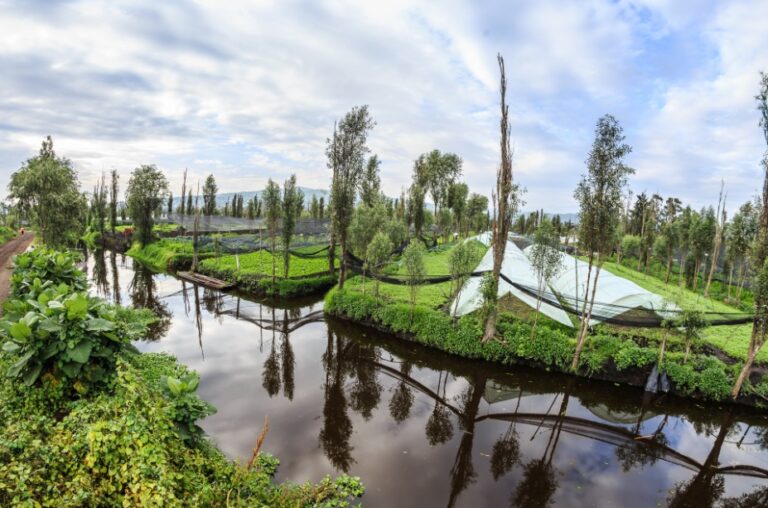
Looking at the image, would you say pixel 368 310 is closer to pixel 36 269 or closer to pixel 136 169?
pixel 36 269

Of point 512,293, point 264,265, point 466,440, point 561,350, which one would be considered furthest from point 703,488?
point 264,265

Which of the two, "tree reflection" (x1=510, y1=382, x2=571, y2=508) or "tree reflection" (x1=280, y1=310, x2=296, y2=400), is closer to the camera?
"tree reflection" (x1=510, y1=382, x2=571, y2=508)

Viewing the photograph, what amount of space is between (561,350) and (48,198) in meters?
20.2

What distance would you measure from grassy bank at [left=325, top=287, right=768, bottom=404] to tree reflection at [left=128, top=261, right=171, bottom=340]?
8594 millimetres

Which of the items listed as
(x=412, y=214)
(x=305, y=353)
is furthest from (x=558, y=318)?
(x=412, y=214)

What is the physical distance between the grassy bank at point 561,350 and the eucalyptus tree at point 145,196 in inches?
1051

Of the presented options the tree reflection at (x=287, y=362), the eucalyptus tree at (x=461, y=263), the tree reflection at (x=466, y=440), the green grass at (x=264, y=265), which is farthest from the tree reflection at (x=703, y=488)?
the green grass at (x=264, y=265)

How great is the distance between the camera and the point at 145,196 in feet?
106

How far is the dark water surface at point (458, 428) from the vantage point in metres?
7.48

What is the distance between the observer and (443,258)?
3120 centimetres

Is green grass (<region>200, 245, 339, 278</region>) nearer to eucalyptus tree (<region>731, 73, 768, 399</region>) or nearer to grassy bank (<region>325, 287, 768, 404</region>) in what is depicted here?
grassy bank (<region>325, 287, 768, 404</region>)

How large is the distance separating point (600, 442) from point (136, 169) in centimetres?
3799

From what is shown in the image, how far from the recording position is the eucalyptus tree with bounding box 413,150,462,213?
40469mm

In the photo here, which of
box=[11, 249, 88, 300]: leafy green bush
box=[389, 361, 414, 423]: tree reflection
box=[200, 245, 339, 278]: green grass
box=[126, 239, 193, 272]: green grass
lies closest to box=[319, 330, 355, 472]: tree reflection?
box=[389, 361, 414, 423]: tree reflection
